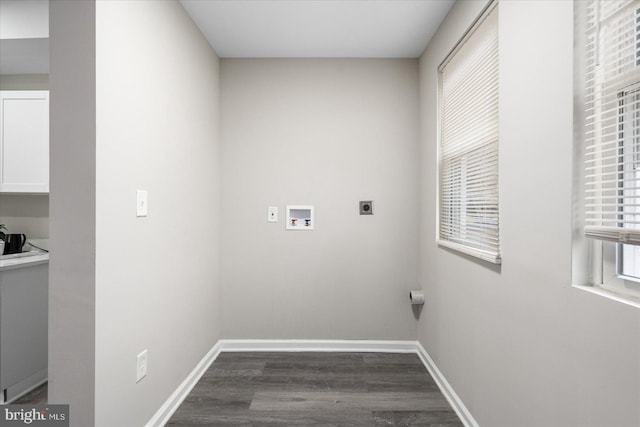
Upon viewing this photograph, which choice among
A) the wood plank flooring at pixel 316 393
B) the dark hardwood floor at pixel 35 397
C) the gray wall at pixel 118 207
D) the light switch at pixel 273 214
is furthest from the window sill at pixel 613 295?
the dark hardwood floor at pixel 35 397

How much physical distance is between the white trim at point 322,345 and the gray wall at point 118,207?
755 mm

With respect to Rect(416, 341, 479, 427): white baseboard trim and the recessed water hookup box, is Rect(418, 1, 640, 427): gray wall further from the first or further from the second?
the recessed water hookup box

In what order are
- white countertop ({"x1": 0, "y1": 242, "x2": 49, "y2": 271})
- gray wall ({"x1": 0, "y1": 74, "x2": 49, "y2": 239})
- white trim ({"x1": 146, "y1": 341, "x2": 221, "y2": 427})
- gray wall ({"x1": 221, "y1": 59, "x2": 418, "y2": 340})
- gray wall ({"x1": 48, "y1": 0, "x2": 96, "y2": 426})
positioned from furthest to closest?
1. gray wall ({"x1": 221, "y1": 59, "x2": 418, "y2": 340})
2. gray wall ({"x1": 0, "y1": 74, "x2": 49, "y2": 239})
3. white countertop ({"x1": 0, "y1": 242, "x2": 49, "y2": 271})
4. white trim ({"x1": 146, "y1": 341, "x2": 221, "y2": 427})
5. gray wall ({"x1": 48, "y1": 0, "x2": 96, "y2": 426})

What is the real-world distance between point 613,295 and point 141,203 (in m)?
1.93

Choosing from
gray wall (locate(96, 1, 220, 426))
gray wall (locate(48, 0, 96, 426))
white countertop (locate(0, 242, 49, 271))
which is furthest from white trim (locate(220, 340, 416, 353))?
gray wall (locate(48, 0, 96, 426))

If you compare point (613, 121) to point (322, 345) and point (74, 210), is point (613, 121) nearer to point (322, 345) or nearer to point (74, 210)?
point (74, 210)

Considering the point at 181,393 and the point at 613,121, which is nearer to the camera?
the point at 613,121

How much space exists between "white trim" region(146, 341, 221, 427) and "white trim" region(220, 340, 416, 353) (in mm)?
219

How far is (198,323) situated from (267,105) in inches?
73.7

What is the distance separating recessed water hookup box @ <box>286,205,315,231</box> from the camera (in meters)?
3.05

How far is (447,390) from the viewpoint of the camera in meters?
2.29

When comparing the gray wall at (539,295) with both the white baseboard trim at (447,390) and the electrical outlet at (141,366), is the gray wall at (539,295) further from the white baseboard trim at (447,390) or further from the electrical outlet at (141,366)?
the electrical outlet at (141,366)

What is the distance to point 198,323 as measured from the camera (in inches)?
102

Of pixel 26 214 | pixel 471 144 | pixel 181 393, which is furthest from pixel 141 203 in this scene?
pixel 26 214
